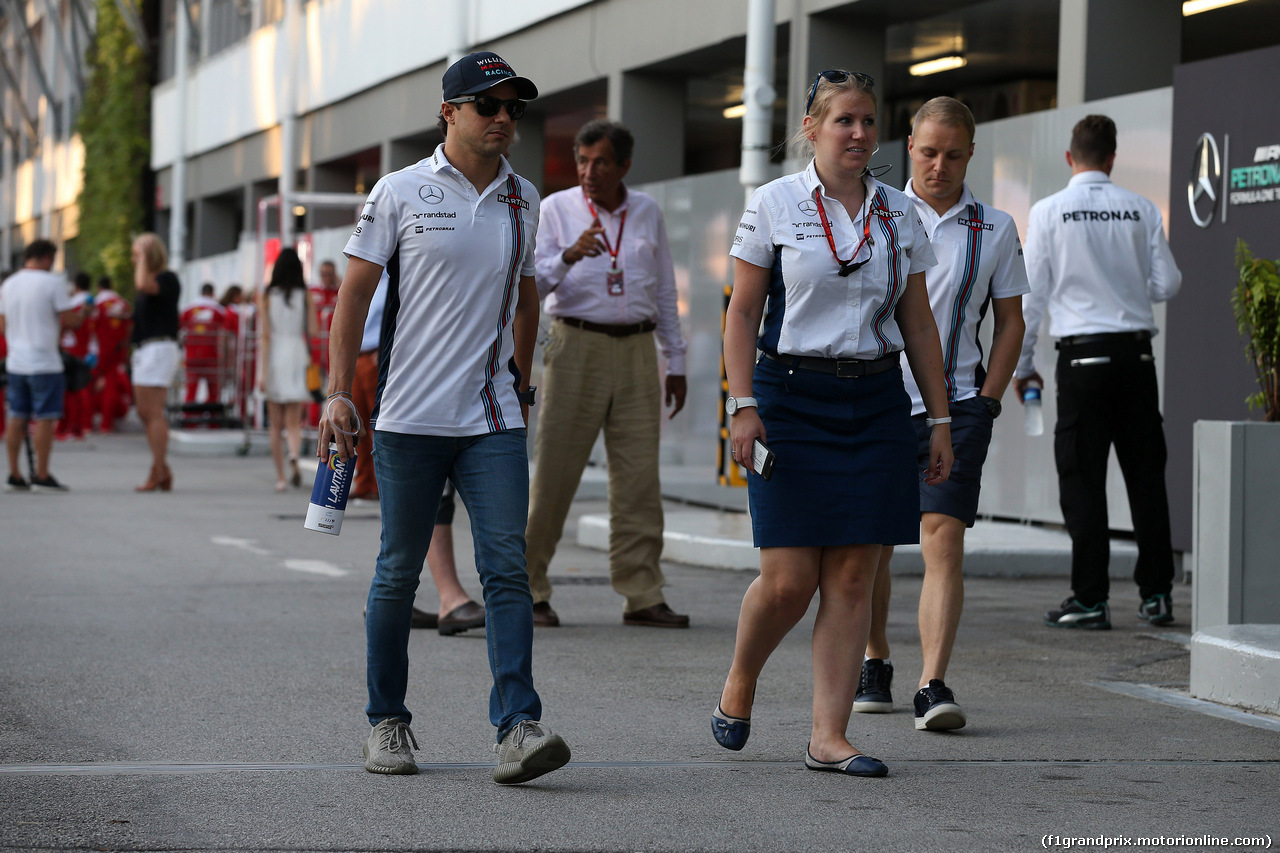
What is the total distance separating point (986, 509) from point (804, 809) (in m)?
7.53

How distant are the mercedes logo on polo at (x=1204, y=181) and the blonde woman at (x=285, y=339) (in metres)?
8.05

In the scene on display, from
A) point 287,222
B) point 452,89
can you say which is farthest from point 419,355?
point 287,222

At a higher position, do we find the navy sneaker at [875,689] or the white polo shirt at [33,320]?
the white polo shirt at [33,320]

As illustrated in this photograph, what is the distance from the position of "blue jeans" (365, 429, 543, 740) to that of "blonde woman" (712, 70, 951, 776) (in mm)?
633

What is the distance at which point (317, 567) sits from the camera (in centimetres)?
1008

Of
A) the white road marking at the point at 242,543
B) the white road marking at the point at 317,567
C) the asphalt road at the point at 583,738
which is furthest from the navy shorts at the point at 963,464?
the white road marking at the point at 242,543

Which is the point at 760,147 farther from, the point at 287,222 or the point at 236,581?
the point at 287,222

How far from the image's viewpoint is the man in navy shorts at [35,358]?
15.2 meters

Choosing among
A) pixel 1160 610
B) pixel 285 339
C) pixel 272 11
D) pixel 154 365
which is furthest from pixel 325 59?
pixel 1160 610

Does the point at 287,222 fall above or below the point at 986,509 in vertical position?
above

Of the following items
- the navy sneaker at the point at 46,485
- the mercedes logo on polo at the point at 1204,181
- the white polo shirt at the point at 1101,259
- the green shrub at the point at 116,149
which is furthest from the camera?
the green shrub at the point at 116,149

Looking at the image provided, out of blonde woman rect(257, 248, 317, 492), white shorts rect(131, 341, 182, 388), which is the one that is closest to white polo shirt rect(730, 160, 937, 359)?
blonde woman rect(257, 248, 317, 492)

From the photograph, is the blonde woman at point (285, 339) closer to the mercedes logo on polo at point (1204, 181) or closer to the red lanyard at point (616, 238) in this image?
the red lanyard at point (616, 238)

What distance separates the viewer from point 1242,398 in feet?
31.1
